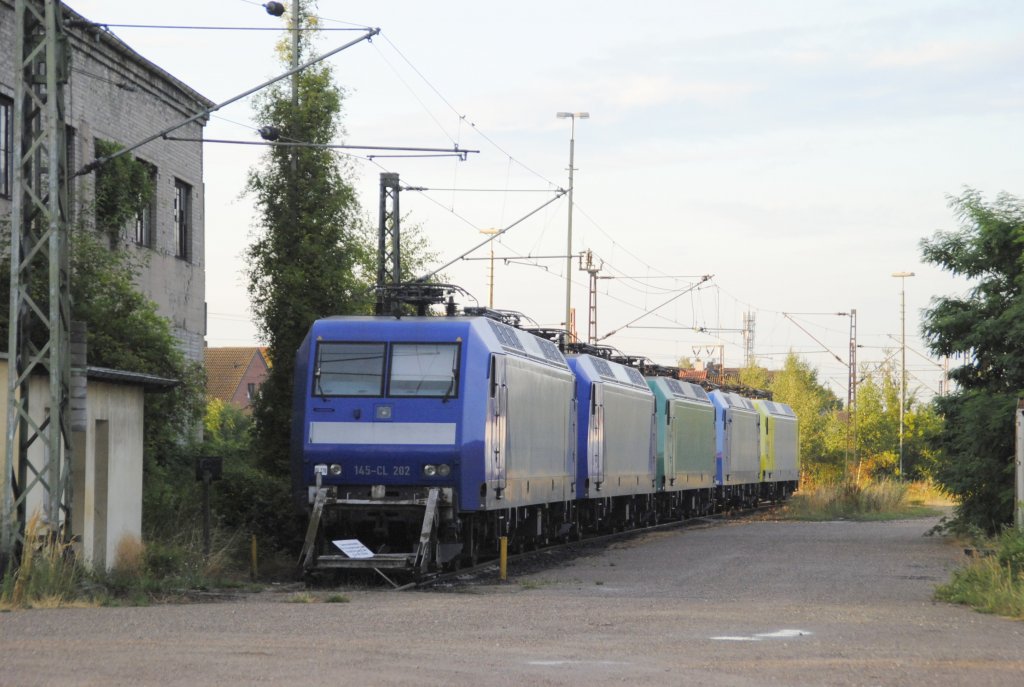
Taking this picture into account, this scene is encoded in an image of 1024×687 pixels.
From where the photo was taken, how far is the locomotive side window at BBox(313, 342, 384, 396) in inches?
813

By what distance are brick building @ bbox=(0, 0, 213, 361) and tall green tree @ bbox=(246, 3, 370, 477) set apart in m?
2.05

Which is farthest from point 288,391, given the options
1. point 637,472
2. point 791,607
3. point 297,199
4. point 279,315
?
point 791,607

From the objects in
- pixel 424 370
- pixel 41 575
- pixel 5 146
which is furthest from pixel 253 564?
pixel 5 146

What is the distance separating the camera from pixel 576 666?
11.2 metres

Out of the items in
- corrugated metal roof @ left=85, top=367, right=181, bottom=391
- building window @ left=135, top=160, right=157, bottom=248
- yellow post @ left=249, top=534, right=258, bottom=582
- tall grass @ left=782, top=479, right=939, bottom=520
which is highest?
building window @ left=135, top=160, right=157, bottom=248

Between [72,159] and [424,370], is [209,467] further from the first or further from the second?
[72,159]

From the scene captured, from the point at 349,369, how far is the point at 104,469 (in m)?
3.21

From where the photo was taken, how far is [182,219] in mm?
34375

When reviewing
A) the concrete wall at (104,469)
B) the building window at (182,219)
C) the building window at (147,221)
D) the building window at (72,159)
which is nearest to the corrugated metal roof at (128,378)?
the concrete wall at (104,469)

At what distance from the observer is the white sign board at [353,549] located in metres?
19.4

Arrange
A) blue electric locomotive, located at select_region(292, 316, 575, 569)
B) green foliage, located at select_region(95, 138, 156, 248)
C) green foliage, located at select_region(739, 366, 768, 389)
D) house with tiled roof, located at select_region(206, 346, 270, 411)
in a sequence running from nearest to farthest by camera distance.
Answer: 1. blue electric locomotive, located at select_region(292, 316, 575, 569)
2. green foliage, located at select_region(95, 138, 156, 248)
3. green foliage, located at select_region(739, 366, 768, 389)
4. house with tiled roof, located at select_region(206, 346, 270, 411)

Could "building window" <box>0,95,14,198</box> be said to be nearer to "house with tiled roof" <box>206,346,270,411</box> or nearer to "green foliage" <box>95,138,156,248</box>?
"green foliage" <box>95,138,156,248</box>

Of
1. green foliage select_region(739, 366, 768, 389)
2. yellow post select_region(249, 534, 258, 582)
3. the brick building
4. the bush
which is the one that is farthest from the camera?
green foliage select_region(739, 366, 768, 389)

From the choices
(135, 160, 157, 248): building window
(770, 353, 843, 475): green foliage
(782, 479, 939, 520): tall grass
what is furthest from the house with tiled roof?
(135, 160, 157, 248): building window
